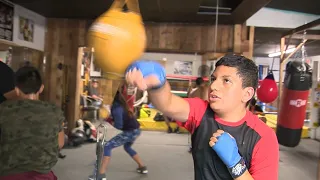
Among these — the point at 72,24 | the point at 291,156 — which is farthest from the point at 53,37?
the point at 291,156

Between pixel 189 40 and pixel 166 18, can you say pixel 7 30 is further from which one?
pixel 189 40

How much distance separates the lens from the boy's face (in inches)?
47.5

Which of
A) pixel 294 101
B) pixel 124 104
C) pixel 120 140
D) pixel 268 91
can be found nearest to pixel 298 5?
pixel 268 91

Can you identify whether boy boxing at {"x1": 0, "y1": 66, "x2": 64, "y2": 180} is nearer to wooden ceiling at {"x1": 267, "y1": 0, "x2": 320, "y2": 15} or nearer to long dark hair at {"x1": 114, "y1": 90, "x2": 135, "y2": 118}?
long dark hair at {"x1": 114, "y1": 90, "x2": 135, "y2": 118}

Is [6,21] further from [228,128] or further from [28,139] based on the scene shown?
[228,128]

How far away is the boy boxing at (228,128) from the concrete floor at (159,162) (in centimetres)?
258

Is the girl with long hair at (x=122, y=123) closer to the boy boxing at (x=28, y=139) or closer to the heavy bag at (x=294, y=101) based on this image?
the boy boxing at (x=28, y=139)

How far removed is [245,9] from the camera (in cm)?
426

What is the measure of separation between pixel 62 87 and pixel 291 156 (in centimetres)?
422

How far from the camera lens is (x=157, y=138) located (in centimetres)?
629

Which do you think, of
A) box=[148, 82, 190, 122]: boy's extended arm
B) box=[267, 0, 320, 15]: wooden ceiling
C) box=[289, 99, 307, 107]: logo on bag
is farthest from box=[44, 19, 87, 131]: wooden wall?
box=[148, 82, 190, 122]: boy's extended arm

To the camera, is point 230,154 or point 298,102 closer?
point 230,154

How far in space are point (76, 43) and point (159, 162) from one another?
2.67 metres

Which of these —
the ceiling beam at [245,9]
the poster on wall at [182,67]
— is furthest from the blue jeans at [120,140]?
the poster on wall at [182,67]
